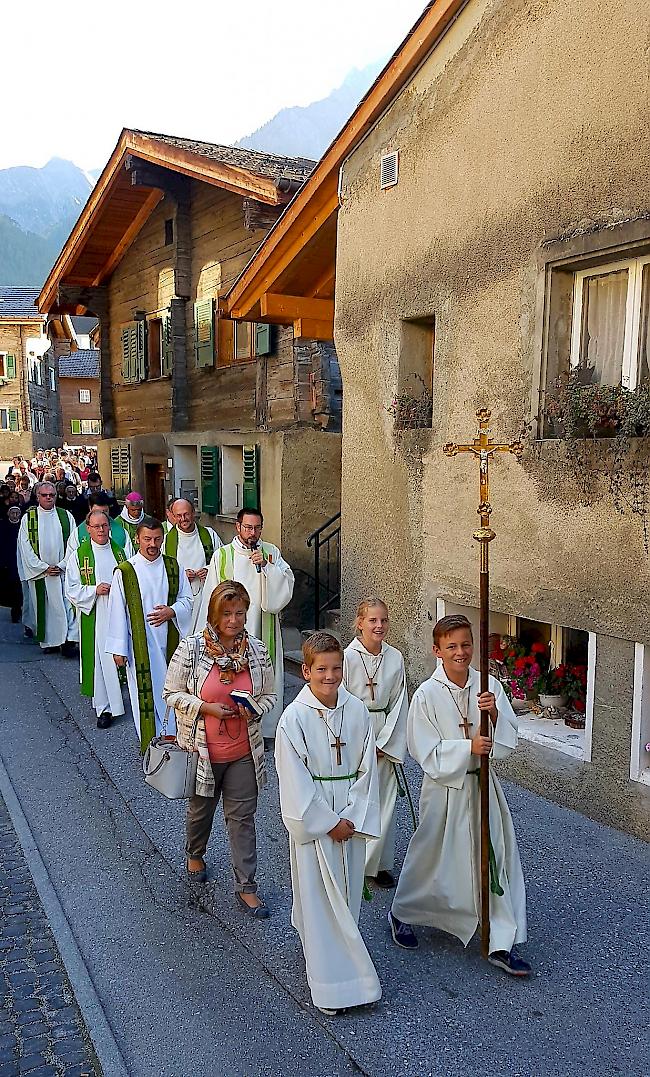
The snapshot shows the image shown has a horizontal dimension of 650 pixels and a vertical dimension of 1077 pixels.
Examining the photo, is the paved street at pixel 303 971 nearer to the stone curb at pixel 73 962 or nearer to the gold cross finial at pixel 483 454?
the stone curb at pixel 73 962

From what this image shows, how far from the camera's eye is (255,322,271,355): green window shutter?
1220 cm

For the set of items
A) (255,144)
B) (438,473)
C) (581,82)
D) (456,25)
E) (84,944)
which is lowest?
(84,944)

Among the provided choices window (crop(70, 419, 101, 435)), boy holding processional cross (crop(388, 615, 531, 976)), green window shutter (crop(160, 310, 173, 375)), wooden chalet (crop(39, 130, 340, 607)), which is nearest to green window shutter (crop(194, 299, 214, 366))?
wooden chalet (crop(39, 130, 340, 607))

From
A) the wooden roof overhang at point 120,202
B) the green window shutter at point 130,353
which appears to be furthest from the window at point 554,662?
the green window shutter at point 130,353

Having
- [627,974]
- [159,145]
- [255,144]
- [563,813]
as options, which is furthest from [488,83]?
[255,144]

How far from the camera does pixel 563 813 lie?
6.41 metres

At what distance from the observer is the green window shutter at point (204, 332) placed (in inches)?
547

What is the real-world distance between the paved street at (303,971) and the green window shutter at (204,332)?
8.59 meters

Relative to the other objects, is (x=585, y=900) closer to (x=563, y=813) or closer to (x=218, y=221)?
(x=563, y=813)

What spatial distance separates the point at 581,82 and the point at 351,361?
3294 millimetres

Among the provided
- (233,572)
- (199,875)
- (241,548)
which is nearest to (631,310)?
(241,548)

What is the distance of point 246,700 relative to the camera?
16.0 ft

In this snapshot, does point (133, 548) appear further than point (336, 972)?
Yes

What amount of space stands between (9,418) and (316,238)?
36.4m
